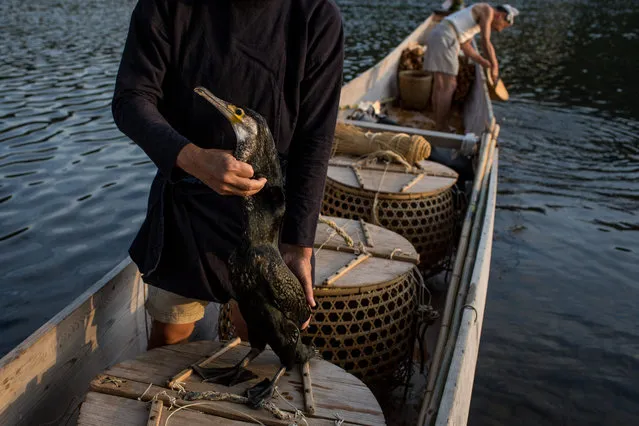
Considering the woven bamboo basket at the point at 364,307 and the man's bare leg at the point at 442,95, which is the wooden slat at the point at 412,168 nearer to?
the woven bamboo basket at the point at 364,307

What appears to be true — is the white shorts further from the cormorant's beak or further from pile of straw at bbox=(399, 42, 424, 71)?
pile of straw at bbox=(399, 42, 424, 71)

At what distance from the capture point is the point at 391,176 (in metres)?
4.46

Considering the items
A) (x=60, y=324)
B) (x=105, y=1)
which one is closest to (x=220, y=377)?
(x=60, y=324)

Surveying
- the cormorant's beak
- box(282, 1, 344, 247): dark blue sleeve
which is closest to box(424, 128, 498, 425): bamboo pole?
box(282, 1, 344, 247): dark blue sleeve

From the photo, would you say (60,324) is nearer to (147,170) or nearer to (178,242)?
(178,242)

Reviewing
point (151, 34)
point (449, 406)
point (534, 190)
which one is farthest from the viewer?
point (534, 190)

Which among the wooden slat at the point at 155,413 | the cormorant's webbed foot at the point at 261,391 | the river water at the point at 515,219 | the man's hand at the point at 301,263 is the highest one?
the man's hand at the point at 301,263

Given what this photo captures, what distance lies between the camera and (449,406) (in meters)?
2.21

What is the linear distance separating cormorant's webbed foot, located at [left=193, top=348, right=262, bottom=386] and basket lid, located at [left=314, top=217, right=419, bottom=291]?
700 mm

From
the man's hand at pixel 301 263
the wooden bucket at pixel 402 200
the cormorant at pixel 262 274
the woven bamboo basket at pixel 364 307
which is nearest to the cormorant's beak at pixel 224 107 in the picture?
the cormorant at pixel 262 274

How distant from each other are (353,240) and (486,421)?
1.63 meters

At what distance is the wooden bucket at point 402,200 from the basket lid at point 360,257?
56cm

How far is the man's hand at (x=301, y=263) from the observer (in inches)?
92.7

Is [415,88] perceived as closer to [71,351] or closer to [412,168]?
[412,168]
